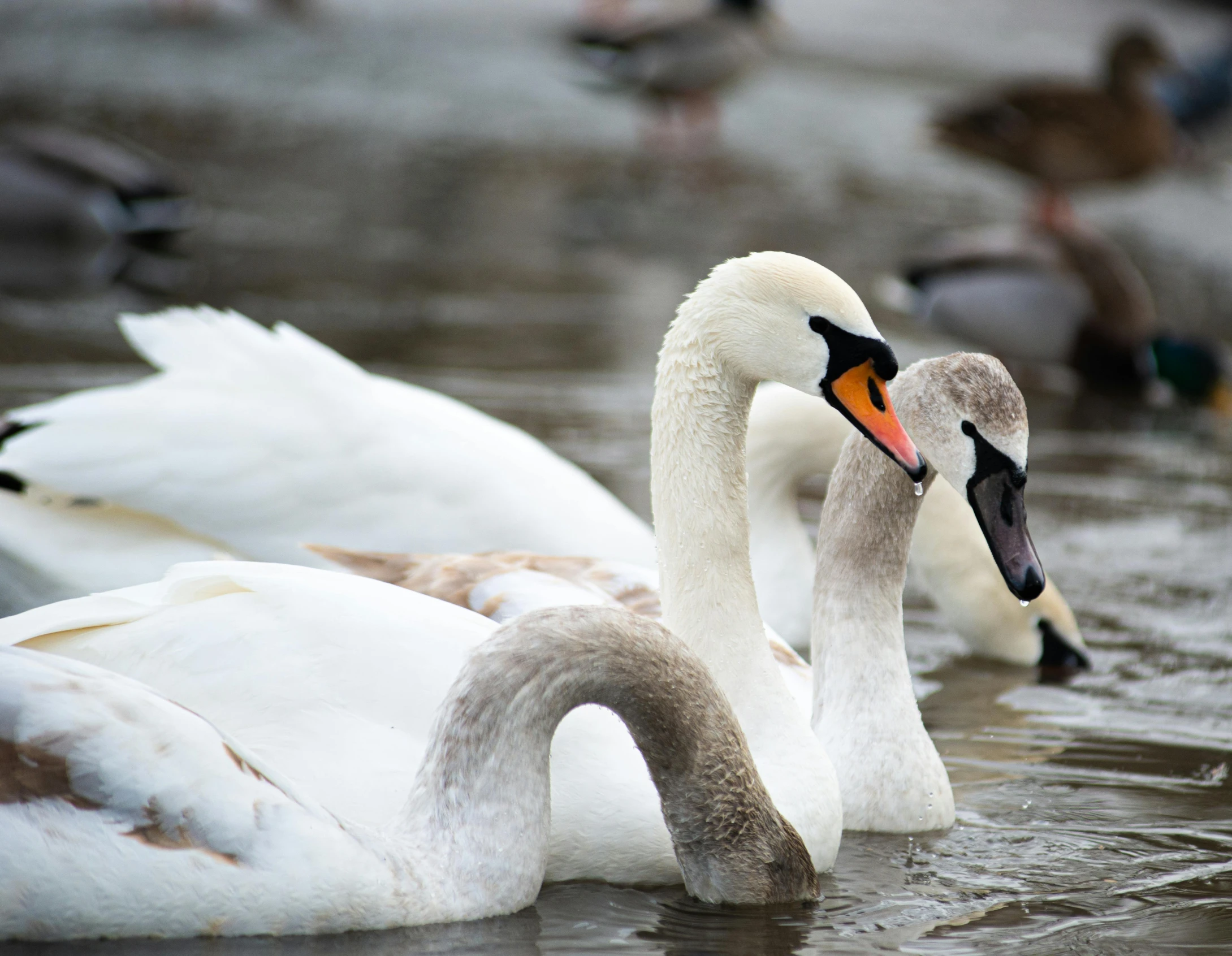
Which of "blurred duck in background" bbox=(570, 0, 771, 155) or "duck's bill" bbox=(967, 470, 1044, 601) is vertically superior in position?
"blurred duck in background" bbox=(570, 0, 771, 155)

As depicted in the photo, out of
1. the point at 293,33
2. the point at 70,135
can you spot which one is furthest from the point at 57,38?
the point at 70,135

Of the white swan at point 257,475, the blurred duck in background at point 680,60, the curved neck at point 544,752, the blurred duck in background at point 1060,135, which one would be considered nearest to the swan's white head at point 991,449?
the curved neck at point 544,752

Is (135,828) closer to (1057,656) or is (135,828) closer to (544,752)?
(544,752)

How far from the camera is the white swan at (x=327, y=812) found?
3.14 m

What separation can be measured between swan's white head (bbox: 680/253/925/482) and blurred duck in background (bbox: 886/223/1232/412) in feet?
22.1

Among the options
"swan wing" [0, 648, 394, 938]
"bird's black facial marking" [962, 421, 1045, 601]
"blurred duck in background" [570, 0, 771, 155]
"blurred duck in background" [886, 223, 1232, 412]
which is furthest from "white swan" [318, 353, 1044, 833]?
"blurred duck in background" [570, 0, 771, 155]

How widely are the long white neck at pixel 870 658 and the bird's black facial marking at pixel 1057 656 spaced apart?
55.9 inches

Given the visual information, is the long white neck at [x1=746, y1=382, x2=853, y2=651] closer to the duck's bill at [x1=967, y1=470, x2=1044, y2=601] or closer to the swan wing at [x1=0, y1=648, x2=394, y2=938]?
the duck's bill at [x1=967, y1=470, x2=1044, y2=601]

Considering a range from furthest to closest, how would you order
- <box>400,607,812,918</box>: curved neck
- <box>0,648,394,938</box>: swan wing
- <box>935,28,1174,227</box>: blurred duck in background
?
<box>935,28,1174,227</box>: blurred duck in background < <box>400,607,812,918</box>: curved neck < <box>0,648,394,938</box>: swan wing

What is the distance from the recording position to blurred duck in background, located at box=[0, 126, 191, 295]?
12.1 m

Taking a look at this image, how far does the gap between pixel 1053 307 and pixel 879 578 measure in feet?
23.0

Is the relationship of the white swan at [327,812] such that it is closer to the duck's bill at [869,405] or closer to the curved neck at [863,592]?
the duck's bill at [869,405]

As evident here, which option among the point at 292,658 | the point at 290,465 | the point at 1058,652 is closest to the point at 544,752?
the point at 292,658

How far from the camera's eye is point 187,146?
15773mm
